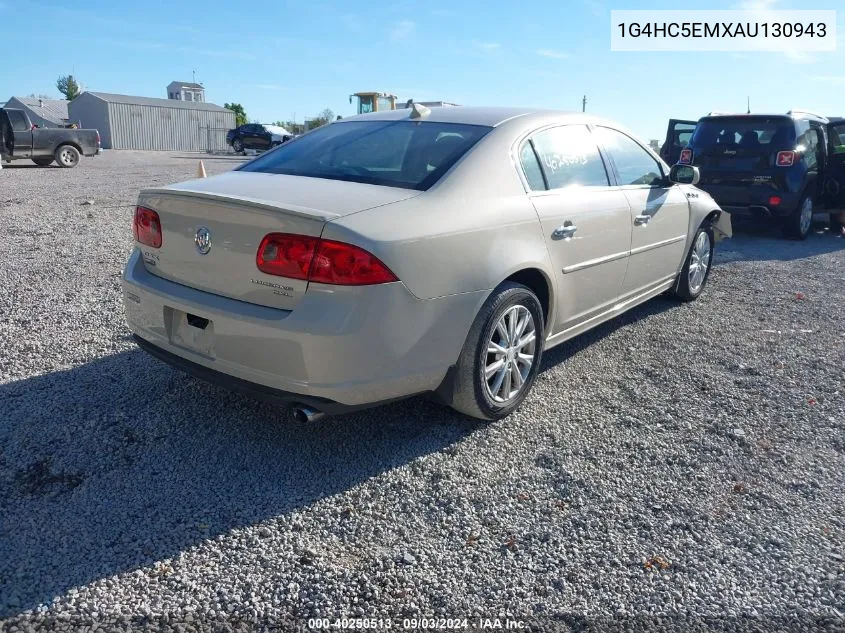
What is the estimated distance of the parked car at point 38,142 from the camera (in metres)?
19.6

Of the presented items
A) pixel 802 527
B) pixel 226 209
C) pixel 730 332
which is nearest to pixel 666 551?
pixel 802 527

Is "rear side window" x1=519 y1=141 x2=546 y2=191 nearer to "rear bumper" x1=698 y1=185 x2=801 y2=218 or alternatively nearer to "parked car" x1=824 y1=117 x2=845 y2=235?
"rear bumper" x1=698 y1=185 x2=801 y2=218

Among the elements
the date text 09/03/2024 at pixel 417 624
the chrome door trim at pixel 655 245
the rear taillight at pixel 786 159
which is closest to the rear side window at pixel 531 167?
the chrome door trim at pixel 655 245

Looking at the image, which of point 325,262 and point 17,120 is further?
point 17,120

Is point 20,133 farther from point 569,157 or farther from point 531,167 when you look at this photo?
point 531,167

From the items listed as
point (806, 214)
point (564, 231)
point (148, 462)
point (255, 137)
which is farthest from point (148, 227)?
point (255, 137)

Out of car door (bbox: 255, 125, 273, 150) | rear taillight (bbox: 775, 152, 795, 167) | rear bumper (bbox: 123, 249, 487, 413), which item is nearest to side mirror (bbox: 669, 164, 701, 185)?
rear bumper (bbox: 123, 249, 487, 413)

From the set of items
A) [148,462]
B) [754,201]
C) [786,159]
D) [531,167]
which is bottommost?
[148,462]

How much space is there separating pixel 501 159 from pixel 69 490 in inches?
99.5

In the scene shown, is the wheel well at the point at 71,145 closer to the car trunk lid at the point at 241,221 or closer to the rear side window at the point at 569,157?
the car trunk lid at the point at 241,221

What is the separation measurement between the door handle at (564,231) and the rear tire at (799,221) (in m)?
7.19

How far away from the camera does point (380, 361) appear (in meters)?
2.89

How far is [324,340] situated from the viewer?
2.75 metres

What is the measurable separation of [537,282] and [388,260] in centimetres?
123
